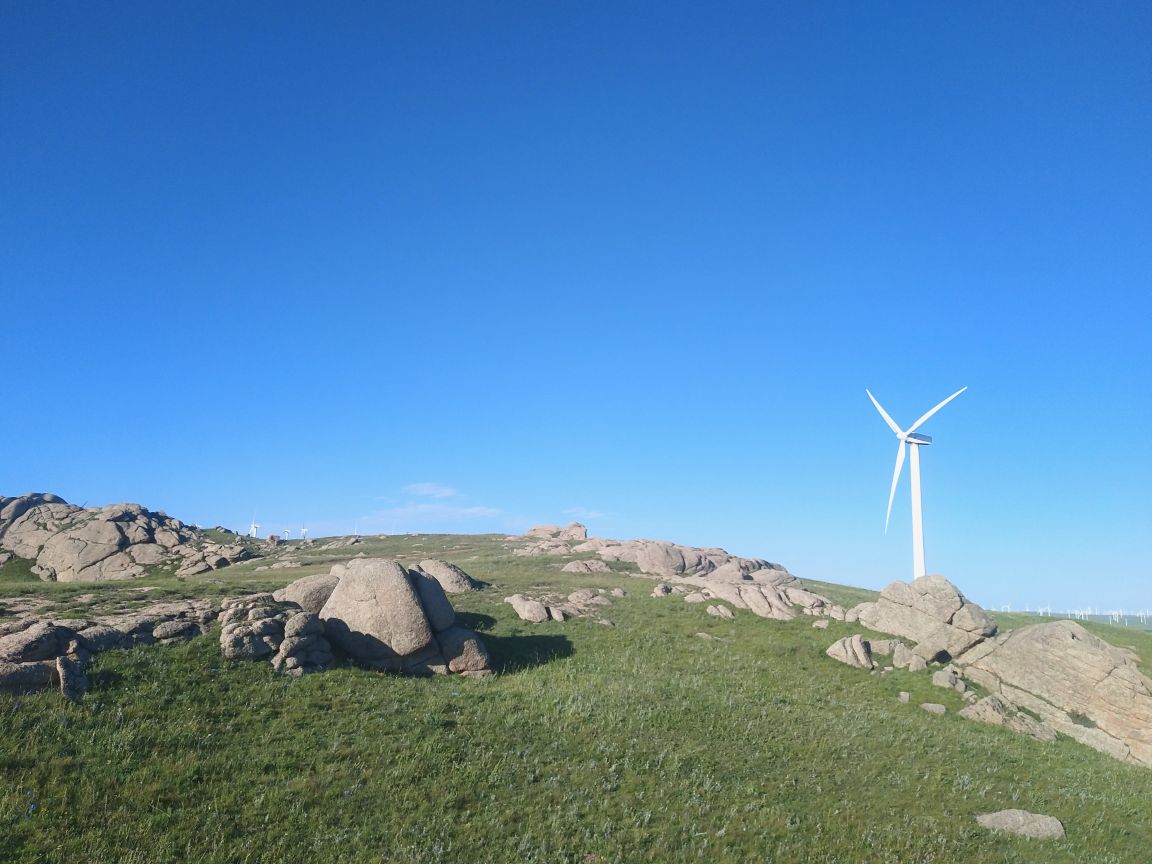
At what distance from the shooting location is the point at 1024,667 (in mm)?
41875

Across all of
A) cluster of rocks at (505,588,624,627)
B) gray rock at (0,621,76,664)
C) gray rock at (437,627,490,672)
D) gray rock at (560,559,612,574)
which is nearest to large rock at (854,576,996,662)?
cluster of rocks at (505,588,624,627)

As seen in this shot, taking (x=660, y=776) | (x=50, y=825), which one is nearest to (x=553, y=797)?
(x=660, y=776)

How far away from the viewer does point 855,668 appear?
43469 mm

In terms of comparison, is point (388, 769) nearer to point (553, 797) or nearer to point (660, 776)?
point (553, 797)

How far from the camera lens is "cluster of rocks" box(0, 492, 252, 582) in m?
89.5

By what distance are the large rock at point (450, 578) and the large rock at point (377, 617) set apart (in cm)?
2241

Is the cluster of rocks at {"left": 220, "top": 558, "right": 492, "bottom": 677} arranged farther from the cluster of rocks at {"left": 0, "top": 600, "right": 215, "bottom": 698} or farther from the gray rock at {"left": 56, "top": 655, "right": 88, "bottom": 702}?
the gray rock at {"left": 56, "top": 655, "right": 88, "bottom": 702}

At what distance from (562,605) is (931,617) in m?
29.1

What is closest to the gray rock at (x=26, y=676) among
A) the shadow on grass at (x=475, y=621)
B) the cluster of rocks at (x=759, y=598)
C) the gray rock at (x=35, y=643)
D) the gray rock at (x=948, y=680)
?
the gray rock at (x=35, y=643)

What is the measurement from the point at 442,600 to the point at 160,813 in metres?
21.1

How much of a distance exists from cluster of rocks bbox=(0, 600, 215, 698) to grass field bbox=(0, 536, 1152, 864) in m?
1.06

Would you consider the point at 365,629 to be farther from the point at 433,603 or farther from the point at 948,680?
the point at 948,680

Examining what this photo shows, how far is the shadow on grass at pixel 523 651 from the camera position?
38.0 m

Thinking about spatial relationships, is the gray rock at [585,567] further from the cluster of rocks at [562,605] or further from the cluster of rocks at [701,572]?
the cluster of rocks at [562,605]
